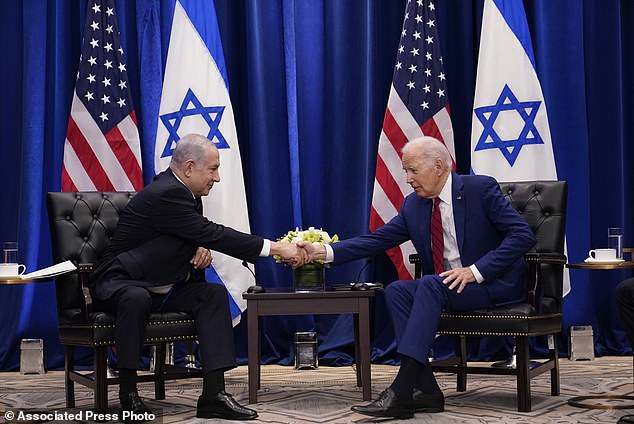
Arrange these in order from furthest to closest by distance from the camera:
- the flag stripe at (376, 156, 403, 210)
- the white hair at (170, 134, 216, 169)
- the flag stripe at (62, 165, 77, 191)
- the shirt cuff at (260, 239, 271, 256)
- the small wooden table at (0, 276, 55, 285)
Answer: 1. the flag stripe at (376, 156, 403, 210)
2. the flag stripe at (62, 165, 77, 191)
3. the shirt cuff at (260, 239, 271, 256)
4. the white hair at (170, 134, 216, 169)
5. the small wooden table at (0, 276, 55, 285)

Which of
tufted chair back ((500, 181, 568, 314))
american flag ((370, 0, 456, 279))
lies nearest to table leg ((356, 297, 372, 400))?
tufted chair back ((500, 181, 568, 314))

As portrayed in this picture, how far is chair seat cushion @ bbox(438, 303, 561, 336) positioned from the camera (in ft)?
12.8

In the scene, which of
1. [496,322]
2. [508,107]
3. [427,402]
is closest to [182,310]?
[427,402]

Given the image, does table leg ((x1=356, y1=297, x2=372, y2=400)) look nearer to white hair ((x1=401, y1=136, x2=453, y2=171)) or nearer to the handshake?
the handshake

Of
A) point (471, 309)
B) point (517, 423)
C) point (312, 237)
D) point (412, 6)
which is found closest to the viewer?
point (517, 423)

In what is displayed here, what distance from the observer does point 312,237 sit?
448 cm

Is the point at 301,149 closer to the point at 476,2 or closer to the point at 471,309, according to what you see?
the point at 476,2

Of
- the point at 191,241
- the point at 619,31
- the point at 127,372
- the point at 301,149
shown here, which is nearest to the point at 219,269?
the point at 301,149

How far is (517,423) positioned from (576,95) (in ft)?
9.85

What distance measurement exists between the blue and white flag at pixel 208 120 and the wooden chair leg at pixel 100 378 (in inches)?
65.8

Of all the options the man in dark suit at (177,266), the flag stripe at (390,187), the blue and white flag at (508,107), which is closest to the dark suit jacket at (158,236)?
the man in dark suit at (177,266)

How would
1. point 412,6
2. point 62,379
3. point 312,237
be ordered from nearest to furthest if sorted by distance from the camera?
point 312,237, point 62,379, point 412,6

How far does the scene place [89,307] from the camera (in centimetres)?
399

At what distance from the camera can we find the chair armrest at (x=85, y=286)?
3988 mm
